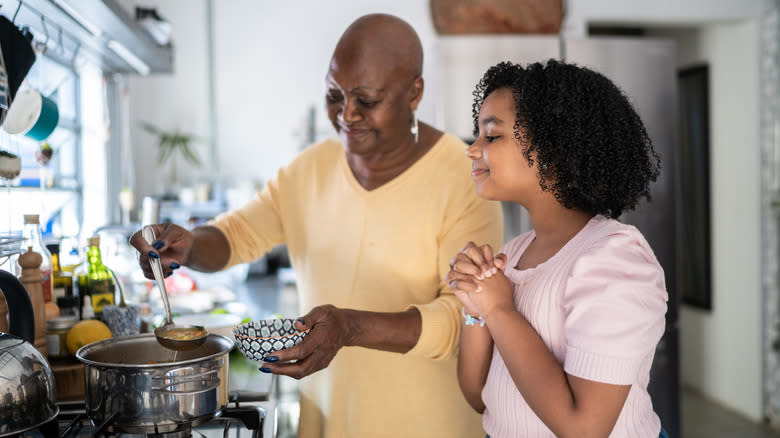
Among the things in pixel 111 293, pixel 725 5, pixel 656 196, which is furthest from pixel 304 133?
pixel 725 5

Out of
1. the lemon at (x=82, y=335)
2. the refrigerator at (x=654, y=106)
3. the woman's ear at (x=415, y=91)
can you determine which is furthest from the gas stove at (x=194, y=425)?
the refrigerator at (x=654, y=106)

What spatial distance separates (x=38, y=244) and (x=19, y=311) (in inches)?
13.8

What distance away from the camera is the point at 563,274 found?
99cm

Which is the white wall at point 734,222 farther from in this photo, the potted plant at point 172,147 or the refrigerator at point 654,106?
the potted plant at point 172,147

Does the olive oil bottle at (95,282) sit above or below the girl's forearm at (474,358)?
above

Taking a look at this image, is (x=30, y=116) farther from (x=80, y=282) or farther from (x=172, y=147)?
(x=172, y=147)

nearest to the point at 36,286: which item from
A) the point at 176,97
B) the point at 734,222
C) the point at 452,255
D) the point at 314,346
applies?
the point at 314,346

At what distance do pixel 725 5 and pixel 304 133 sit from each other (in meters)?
2.66

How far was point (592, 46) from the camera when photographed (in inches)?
120

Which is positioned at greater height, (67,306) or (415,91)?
(415,91)

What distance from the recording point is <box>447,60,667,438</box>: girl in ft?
2.87

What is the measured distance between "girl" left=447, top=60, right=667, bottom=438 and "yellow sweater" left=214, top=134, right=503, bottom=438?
0.75 feet

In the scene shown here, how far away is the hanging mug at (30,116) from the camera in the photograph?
1.28m

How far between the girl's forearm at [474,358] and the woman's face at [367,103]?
1.47ft
